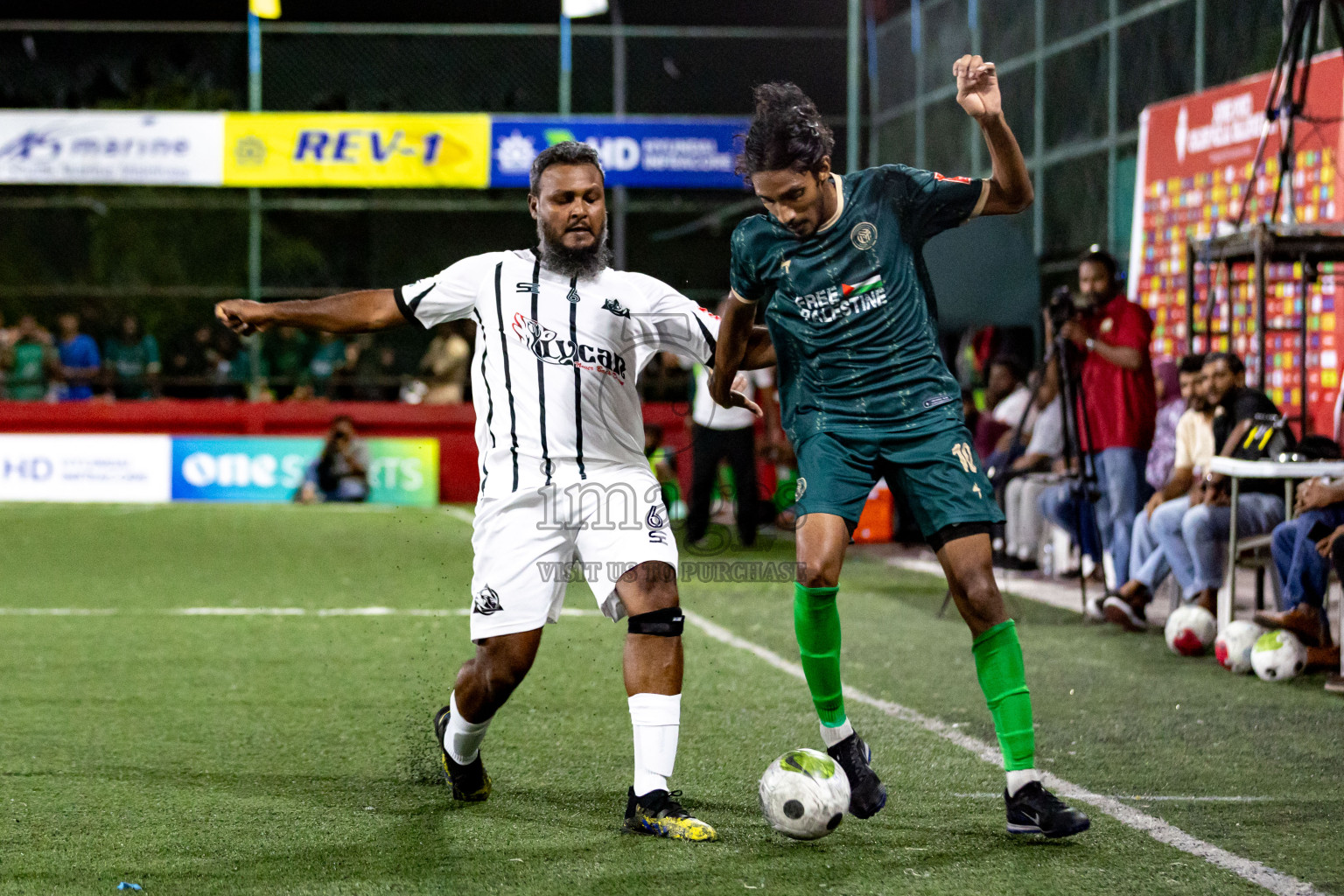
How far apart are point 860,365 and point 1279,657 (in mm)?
3663

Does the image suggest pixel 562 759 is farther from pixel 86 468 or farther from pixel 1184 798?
pixel 86 468

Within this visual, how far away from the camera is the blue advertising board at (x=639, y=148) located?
75.4 feet

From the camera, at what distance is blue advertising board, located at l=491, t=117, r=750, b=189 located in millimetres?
22969

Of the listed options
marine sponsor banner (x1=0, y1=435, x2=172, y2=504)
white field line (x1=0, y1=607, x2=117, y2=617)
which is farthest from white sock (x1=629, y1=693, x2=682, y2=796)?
marine sponsor banner (x1=0, y1=435, x2=172, y2=504)

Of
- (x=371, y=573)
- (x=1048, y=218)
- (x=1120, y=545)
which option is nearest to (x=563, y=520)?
(x=1120, y=545)

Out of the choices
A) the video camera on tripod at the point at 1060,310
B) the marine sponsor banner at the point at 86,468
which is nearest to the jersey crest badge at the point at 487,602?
the video camera on tripod at the point at 1060,310

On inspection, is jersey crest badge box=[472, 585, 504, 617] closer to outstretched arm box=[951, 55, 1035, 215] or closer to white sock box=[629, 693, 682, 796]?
white sock box=[629, 693, 682, 796]

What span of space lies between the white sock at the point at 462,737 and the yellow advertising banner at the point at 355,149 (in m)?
18.8

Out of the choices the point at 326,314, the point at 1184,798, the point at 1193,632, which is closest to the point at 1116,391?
the point at 1193,632

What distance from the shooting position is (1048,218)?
61.3 ft

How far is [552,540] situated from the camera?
15.5 ft

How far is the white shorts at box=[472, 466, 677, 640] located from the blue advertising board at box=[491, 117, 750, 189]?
1858 centimetres

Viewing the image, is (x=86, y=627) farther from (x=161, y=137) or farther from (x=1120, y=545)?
(x=161, y=137)

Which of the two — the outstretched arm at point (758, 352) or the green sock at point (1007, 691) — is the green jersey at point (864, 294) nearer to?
the outstretched arm at point (758, 352)
